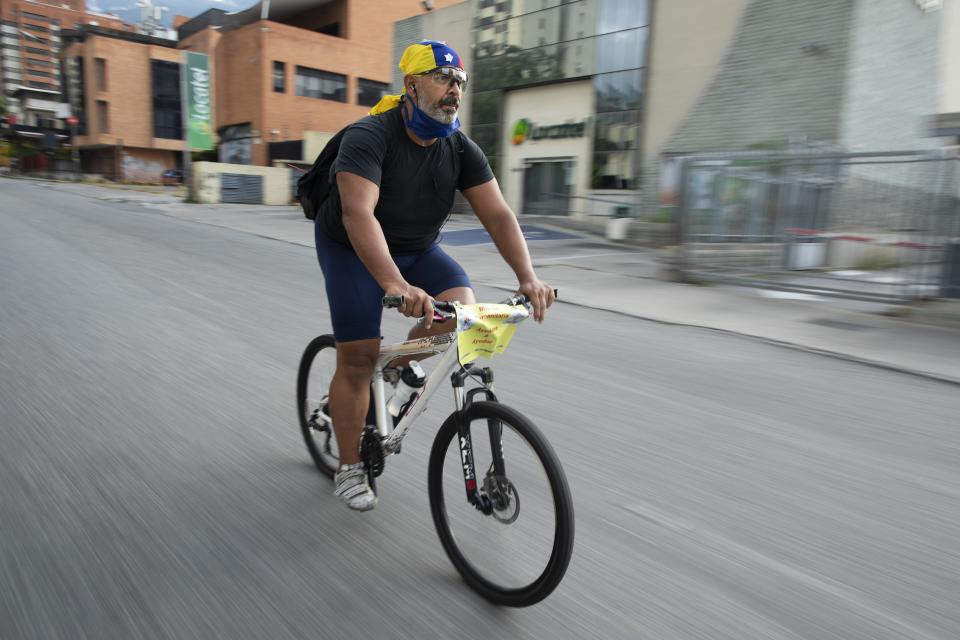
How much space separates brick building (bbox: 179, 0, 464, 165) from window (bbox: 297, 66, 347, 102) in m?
0.07

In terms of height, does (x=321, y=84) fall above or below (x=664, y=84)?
above

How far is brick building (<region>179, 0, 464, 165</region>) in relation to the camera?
4675cm

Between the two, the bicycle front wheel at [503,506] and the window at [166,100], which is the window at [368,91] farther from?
the bicycle front wheel at [503,506]

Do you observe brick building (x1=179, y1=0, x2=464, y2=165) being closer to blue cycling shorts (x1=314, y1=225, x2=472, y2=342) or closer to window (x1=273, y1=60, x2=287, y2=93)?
window (x1=273, y1=60, x2=287, y2=93)

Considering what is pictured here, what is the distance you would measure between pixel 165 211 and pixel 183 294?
1790 cm

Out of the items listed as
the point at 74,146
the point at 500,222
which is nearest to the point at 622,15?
the point at 500,222

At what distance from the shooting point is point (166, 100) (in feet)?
201

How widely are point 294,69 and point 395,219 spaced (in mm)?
49543

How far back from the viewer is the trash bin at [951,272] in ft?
24.8

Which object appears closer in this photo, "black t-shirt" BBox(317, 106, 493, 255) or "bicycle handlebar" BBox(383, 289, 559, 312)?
"bicycle handlebar" BBox(383, 289, 559, 312)

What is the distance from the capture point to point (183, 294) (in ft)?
26.0

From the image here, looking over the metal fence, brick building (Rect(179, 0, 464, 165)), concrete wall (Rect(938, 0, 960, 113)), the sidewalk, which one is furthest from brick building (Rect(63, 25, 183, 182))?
the metal fence

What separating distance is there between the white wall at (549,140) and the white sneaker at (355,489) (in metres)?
21.0

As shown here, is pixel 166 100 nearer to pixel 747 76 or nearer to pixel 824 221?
pixel 747 76
